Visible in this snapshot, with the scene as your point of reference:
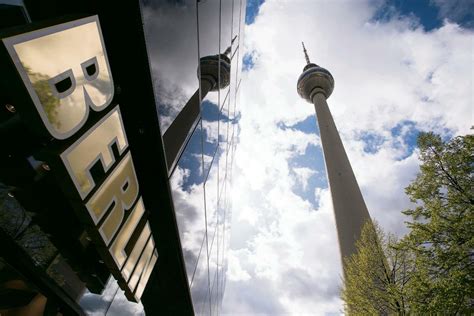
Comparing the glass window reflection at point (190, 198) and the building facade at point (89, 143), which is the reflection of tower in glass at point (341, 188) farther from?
the building facade at point (89, 143)

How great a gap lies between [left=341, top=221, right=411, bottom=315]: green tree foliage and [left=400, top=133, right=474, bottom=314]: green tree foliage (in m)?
2.31

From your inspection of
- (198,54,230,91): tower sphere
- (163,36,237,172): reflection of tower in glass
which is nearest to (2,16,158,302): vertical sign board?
(163,36,237,172): reflection of tower in glass

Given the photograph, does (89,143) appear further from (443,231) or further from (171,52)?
(443,231)

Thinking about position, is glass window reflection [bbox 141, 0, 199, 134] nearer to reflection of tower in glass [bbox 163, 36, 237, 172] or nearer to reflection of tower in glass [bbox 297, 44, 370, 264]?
reflection of tower in glass [bbox 163, 36, 237, 172]

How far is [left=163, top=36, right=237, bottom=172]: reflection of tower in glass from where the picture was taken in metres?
7.04

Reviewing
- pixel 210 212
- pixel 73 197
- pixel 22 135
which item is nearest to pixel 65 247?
pixel 73 197

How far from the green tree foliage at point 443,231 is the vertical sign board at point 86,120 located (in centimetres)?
995

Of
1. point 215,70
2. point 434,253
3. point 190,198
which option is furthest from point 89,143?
point 434,253

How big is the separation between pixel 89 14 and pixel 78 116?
5.17ft

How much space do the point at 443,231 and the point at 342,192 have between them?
21.3 meters

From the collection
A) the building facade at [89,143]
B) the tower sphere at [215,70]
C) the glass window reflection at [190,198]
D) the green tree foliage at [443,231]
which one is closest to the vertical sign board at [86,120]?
the building facade at [89,143]

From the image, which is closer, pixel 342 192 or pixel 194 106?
pixel 194 106

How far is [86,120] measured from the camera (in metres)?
4.08

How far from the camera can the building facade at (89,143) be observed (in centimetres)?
341
